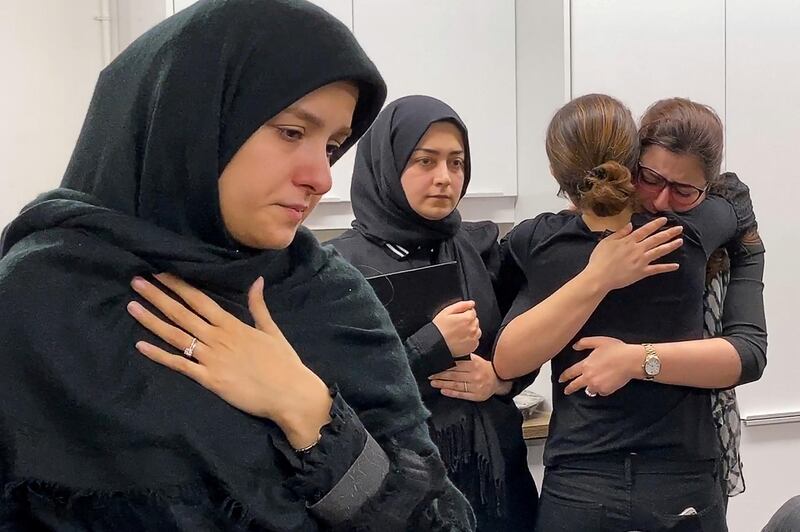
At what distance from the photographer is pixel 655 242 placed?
139cm

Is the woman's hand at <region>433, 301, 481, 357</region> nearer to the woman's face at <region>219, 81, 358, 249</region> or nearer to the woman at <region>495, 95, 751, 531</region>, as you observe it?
the woman at <region>495, 95, 751, 531</region>

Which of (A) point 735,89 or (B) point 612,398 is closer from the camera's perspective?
(B) point 612,398

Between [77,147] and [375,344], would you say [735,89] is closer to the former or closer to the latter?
[375,344]

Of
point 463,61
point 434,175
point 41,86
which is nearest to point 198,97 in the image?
point 434,175

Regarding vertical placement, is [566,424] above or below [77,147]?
below

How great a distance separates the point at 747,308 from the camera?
155 centimetres

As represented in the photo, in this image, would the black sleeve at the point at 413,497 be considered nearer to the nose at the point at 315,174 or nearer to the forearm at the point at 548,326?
the nose at the point at 315,174

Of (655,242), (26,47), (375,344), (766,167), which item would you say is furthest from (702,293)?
(26,47)

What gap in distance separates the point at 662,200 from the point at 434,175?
42 centimetres

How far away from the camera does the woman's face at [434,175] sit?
1.56m

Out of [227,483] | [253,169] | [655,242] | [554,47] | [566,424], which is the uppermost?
[554,47]

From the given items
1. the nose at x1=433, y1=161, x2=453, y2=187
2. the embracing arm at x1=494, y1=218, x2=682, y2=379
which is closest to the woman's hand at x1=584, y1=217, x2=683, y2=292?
the embracing arm at x1=494, y1=218, x2=682, y2=379

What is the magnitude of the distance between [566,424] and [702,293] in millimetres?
343

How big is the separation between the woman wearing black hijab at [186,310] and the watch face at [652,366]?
25.7 inches
